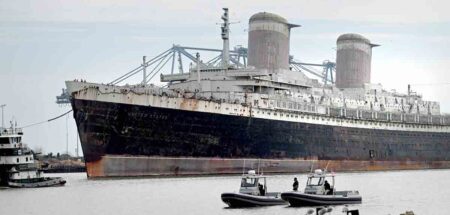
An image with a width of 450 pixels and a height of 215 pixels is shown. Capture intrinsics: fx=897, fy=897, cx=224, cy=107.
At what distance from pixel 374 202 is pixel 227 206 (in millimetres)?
10949

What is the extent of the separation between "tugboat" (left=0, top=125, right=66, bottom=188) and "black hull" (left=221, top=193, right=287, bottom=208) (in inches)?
1070

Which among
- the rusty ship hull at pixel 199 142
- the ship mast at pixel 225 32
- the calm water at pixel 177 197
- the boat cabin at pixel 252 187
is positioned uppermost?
the ship mast at pixel 225 32

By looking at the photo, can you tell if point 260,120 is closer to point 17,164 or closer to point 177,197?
point 17,164

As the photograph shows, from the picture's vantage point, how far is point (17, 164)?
3014 inches

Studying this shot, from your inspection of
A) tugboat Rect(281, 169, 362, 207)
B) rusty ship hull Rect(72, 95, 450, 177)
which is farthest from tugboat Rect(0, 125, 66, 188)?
tugboat Rect(281, 169, 362, 207)

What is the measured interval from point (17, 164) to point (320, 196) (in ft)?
104

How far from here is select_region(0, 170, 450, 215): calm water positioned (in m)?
55.3

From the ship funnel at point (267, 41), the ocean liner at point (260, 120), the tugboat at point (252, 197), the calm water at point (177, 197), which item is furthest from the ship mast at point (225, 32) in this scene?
the tugboat at point (252, 197)

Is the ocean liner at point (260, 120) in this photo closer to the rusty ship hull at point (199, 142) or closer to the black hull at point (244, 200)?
the rusty ship hull at point (199, 142)

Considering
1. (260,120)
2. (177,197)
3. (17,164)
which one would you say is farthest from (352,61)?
(177,197)

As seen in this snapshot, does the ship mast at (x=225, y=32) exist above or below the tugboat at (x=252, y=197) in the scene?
above

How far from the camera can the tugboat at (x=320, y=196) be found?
5488cm

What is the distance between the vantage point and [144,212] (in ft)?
177

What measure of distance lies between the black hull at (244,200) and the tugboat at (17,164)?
27.2 m
